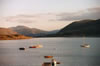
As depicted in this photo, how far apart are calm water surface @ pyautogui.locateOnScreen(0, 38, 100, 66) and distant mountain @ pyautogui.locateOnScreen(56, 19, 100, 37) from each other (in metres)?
0.13

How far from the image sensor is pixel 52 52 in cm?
595

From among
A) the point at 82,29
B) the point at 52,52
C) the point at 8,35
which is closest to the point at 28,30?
the point at 8,35

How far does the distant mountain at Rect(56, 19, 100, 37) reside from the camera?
5.70 metres

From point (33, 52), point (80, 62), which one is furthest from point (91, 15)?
point (33, 52)

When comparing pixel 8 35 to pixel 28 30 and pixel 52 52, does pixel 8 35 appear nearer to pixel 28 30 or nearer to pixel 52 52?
pixel 28 30

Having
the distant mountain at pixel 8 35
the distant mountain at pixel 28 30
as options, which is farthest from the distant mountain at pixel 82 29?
the distant mountain at pixel 8 35

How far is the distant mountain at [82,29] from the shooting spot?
5695 mm

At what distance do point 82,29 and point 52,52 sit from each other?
0.79 m

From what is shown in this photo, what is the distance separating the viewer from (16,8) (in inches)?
234

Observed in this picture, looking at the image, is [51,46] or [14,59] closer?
[51,46]

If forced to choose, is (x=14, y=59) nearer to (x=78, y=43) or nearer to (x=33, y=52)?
(x=33, y=52)

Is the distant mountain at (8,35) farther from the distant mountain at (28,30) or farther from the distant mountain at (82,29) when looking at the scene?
the distant mountain at (82,29)

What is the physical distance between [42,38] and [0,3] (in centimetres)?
116

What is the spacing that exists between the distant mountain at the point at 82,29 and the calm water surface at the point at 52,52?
127 millimetres
